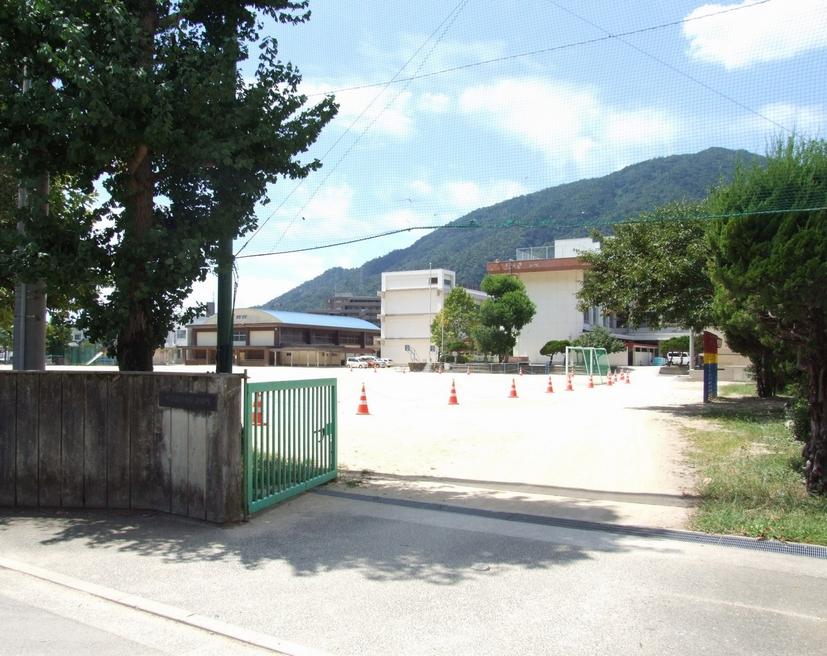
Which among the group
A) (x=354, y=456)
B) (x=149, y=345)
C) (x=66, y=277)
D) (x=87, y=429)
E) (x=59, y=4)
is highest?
(x=59, y=4)

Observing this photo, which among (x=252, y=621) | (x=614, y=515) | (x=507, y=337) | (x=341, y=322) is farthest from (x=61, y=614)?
(x=341, y=322)

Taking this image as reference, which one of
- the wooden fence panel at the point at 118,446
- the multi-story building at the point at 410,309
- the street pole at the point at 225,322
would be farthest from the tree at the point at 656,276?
the multi-story building at the point at 410,309

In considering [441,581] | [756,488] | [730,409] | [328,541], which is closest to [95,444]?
[328,541]

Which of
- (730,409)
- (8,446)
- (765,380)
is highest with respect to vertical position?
(8,446)

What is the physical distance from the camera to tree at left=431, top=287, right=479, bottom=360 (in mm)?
76125

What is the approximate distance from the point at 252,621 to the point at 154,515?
279 cm

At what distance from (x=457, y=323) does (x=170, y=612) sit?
72903 mm

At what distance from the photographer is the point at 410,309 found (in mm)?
101750

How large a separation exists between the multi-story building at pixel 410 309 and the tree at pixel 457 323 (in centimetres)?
2004

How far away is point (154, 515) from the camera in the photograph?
6.51 m

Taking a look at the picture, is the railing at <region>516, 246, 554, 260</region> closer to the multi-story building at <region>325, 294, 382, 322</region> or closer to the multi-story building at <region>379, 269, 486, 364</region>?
the multi-story building at <region>379, 269, 486, 364</region>

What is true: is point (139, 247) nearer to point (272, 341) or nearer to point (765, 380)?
point (765, 380)

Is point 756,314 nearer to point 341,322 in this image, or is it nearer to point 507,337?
point 507,337

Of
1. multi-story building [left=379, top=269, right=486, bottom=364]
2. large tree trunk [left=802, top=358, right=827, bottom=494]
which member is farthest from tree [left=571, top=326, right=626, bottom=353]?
large tree trunk [left=802, top=358, right=827, bottom=494]
